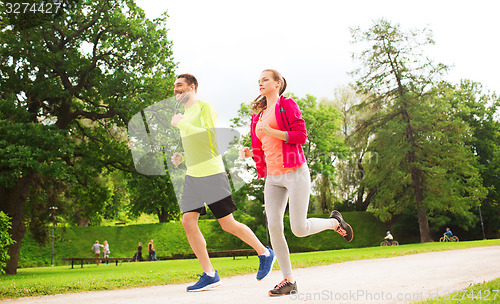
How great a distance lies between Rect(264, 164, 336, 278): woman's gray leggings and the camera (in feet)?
15.1

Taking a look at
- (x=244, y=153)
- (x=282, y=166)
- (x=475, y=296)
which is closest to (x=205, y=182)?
(x=244, y=153)

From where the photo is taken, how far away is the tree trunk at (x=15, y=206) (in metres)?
18.6

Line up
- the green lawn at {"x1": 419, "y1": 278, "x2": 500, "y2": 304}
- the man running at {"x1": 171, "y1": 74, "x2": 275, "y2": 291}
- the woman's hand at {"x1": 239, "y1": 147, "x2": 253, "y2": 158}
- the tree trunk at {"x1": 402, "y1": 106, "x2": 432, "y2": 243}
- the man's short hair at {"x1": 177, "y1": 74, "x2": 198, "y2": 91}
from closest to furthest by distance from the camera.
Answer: the green lawn at {"x1": 419, "y1": 278, "x2": 500, "y2": 304}, the woman's hand at {"x1": 239, "y1": 147, "x2": 253, "y2": 158}, the man running at {"x1": 171, "y1": 74, "x2": 275, "y2": 291}, the man's short hair at {"x1": 177, "y1": 74, "x2": 198, "y2": 91}, the tree trunk at {"x1": 402, "y1": 106, "x2": 432, "y2": 243}

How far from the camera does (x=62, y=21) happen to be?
19.6 m

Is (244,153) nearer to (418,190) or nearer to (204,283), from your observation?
(204,283)

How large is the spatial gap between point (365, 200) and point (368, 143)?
820 cm

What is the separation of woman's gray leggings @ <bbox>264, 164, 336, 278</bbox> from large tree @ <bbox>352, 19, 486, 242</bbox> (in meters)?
29.3

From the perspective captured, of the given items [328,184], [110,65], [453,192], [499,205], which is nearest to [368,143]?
A: [328,184]

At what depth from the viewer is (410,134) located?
110ft

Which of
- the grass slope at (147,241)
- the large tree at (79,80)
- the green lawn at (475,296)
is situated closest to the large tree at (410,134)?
the grass slope at (147,241)

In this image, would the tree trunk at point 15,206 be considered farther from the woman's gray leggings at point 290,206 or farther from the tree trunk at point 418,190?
the tree trunk at point 418,190

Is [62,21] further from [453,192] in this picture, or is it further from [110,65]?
[453,192]

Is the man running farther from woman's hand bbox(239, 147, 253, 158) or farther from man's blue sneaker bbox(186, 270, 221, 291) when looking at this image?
woman's hand bbox(239, 147, 253, 158)

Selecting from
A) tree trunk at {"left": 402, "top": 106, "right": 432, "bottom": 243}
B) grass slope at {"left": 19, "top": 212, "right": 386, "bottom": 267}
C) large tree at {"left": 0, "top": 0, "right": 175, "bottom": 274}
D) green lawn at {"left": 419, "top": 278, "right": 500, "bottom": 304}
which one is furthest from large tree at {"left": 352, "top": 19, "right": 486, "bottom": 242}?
green lawn at {"left": 419, "top": 278, "right": 500, "bottom": 304}
